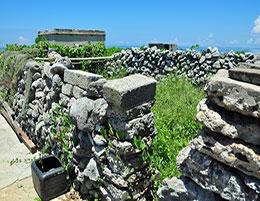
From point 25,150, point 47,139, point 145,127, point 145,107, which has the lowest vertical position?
point 25,150

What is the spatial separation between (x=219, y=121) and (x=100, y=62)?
10.6 m

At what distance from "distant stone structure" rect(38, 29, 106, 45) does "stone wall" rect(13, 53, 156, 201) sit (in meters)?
16.2

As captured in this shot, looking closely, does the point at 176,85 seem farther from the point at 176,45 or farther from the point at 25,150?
the point at 25,150

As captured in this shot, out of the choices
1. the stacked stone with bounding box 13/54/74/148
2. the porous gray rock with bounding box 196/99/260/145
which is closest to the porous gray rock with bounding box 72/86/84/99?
the stacked stone with bounding box 13/54/74/148

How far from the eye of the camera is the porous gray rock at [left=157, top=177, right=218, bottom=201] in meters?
2.25

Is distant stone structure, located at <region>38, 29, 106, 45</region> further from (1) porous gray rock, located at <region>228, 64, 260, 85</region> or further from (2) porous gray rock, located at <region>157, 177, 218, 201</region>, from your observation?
(1) porous gray rock, located at <region>228, 64, 260, 85</region>

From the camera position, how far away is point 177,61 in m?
10.5

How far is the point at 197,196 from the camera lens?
7.51ft

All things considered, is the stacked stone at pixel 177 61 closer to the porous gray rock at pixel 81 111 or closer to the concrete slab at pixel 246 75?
the porous gray rock at pixel 81 111

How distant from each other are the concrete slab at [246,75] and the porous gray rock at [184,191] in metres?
0.90

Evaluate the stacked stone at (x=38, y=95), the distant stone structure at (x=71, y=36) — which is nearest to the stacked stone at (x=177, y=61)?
the stacked stone at (x=38, y=95)

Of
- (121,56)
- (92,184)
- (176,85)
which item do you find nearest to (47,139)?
(92,184)

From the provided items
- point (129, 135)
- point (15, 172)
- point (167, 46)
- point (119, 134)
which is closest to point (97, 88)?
point (119, 134)

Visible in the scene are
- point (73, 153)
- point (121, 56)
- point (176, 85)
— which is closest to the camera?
point (73, 153)
